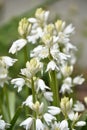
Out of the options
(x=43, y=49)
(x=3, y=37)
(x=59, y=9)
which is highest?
(x=59, y=9)

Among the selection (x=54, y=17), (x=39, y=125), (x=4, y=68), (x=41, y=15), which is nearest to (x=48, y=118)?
(x=39, y=125)

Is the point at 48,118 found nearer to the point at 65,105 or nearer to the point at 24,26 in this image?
the point at 65,105

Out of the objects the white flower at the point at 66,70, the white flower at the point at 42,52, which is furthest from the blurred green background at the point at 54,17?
the white flower at the point at 42,52

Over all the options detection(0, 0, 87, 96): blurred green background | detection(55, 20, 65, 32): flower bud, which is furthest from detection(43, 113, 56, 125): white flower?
detection(0, 0, 87, 96): blurred green background

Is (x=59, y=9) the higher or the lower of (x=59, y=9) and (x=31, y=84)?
the higher

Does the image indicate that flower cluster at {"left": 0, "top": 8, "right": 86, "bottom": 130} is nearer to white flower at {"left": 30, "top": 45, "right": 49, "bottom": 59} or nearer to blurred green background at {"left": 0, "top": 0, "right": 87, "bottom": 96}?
white flower at {"left": 30, "top": 45, "right": 49, "bottom": 59}

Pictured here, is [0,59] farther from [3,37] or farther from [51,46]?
[3,37]

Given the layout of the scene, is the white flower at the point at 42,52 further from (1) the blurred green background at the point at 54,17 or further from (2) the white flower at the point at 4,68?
(1) the blurred green background at the point at 54,17

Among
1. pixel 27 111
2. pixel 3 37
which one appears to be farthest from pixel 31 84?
pixel 3 37

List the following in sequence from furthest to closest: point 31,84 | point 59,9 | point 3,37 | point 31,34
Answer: point 59,9 → point 3,37 → point 31,34 → point 31,84

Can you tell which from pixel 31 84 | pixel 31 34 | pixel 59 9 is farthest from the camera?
pixel 59 9

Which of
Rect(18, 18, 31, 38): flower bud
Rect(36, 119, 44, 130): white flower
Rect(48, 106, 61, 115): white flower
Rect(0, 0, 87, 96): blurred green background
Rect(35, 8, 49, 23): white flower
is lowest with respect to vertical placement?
Rect(36, 119, 44, 130): white flower
